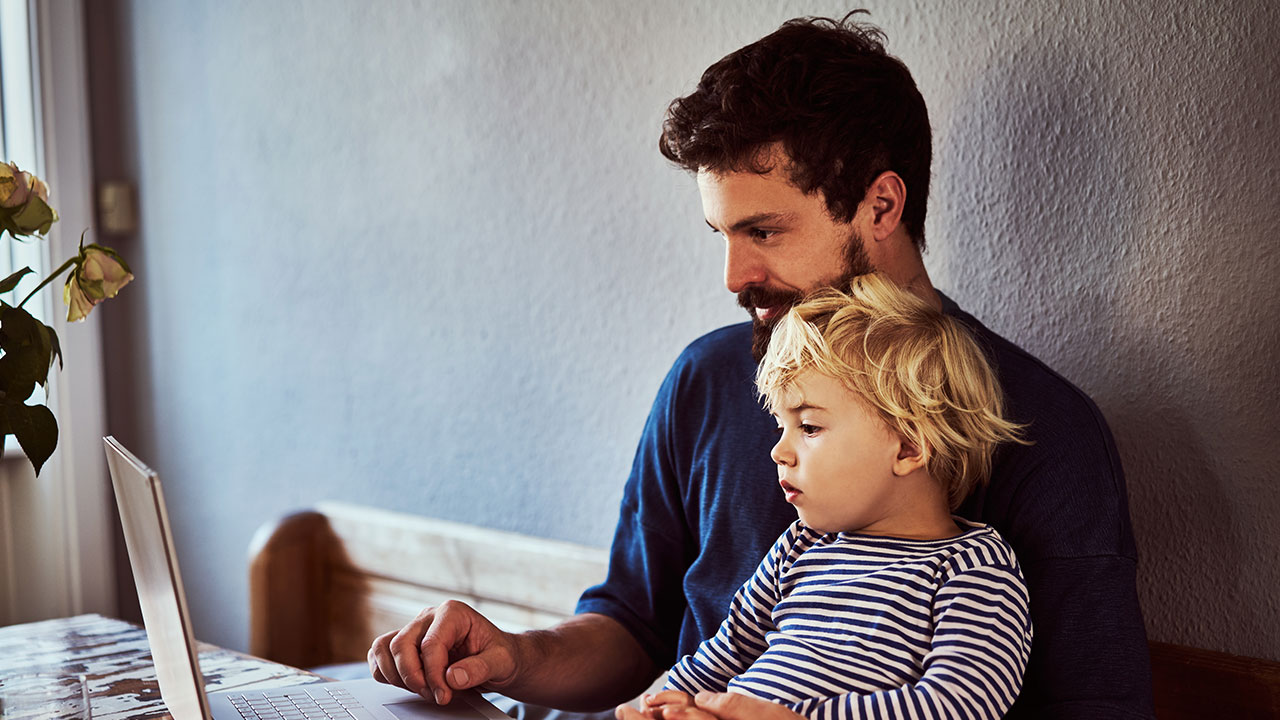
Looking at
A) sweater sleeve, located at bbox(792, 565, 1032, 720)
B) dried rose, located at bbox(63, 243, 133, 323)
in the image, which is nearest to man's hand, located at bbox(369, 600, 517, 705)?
sweater sleeve, located at bbox(792, 565, 1032, 720)

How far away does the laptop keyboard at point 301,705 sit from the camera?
106 centimetres

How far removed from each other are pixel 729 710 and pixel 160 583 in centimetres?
46

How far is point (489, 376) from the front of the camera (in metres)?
1.91

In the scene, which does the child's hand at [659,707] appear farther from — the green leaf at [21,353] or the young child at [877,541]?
the green leaf at [21,353]

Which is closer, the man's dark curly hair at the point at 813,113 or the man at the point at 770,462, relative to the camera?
the man at the point at 770,462

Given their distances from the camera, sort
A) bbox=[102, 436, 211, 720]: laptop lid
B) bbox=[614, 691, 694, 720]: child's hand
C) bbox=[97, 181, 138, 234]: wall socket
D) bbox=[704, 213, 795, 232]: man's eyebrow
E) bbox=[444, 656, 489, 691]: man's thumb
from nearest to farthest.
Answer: bbox=[102, 436, 211, 720]: laptop lid → bbox=[614, 691, 694, 720]: child's hand → bbox=[444, 656, 489, 691]: man's thumb → bbox=[704, 213, 795, 232]: man's eyebrow → bbox=[97, 181, 138, 234]: wall socket

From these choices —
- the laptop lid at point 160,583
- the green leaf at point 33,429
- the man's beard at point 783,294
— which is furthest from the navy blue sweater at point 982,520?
the green leaf at point 33,429

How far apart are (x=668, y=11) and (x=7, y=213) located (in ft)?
3.06

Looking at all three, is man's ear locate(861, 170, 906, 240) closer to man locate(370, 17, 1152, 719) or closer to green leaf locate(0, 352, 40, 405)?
man locate(370, 17, 1152, 719)

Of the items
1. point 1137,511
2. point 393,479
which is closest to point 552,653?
point 1137,511

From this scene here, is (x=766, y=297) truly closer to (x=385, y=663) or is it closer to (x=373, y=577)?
(x=385, y=663)

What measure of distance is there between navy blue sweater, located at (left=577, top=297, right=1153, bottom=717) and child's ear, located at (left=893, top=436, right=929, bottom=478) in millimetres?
141

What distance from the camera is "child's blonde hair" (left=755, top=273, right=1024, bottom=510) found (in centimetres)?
99

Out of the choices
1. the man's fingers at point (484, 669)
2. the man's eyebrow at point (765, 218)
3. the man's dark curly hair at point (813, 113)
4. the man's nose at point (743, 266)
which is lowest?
the man's fingers at point (484, 669)
